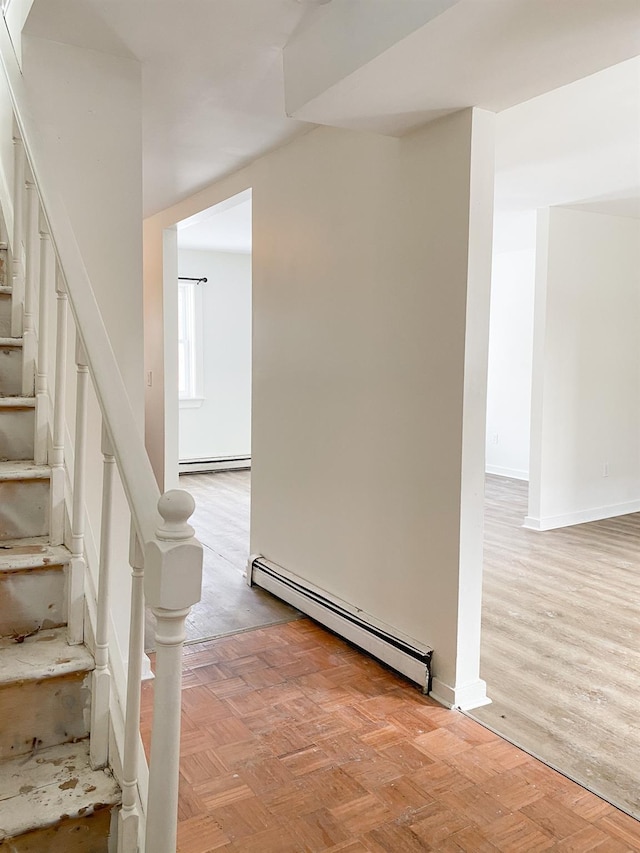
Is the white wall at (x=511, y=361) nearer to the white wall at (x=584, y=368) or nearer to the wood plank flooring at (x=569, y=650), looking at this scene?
the white wall at (x=584, y=368)

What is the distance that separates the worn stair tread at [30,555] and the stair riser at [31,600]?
0.05ft

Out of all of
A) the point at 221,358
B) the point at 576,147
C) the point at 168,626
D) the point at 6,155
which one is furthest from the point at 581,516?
the point at 168,626

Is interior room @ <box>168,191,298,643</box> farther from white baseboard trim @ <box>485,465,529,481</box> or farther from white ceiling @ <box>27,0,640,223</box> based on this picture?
white ceiling @ <box>27,0,640,223</box>

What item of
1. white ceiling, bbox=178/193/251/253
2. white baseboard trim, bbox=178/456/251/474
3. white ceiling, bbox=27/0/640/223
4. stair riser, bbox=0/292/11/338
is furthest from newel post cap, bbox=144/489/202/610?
white baseboard trim, bbox=178/456/251/474

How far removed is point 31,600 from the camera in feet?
5.11

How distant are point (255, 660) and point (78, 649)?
4.95ft

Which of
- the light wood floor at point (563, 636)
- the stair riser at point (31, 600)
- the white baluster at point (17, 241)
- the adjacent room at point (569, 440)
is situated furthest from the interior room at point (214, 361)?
the stair riser at point (31, 600)

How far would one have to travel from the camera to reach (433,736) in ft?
7.54

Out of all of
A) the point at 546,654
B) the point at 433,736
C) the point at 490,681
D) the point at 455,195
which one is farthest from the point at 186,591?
the point at 546,654

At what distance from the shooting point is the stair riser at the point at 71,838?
3.85ft

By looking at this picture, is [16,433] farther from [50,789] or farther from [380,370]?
[380,370]

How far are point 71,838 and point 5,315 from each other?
1641mm

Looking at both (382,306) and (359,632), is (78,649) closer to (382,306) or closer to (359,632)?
(359,632)

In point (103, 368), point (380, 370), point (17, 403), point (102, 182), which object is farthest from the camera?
point (380, 370)
